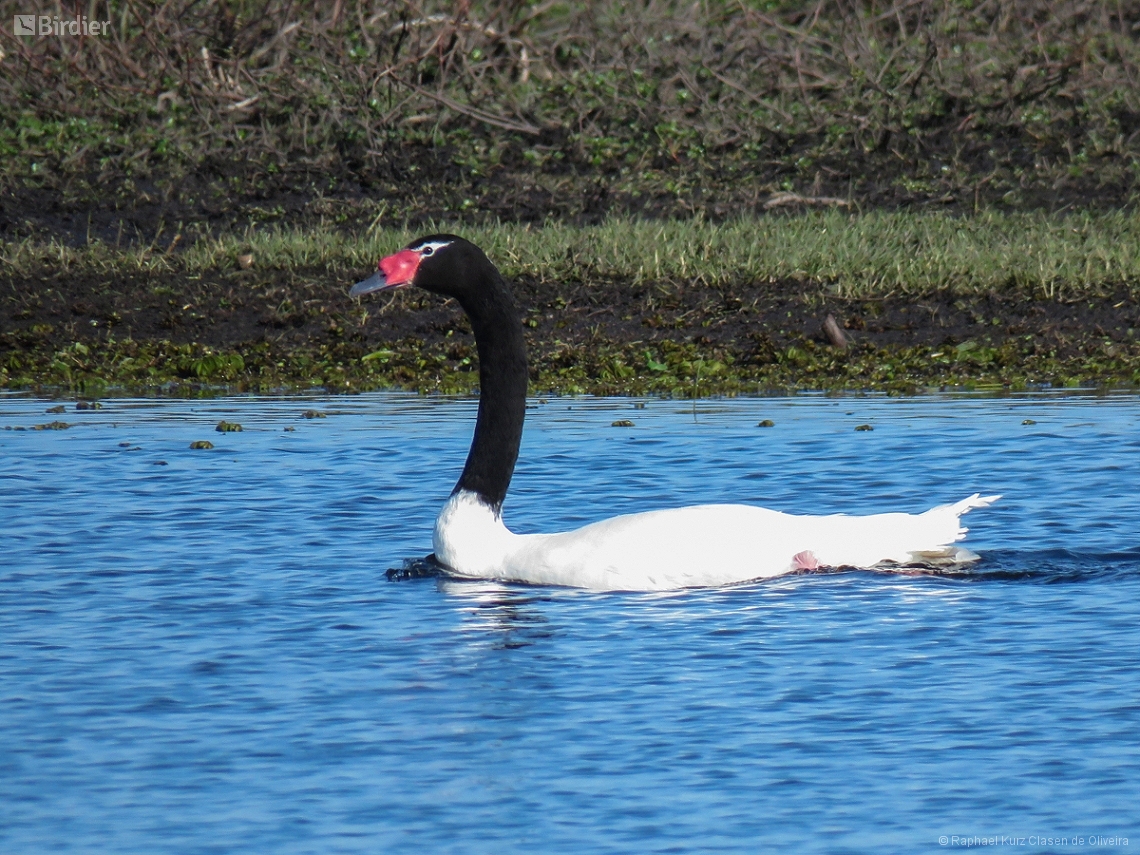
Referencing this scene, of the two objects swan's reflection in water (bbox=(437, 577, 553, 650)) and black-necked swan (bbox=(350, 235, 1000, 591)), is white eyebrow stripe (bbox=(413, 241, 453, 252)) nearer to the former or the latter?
black-necked swan (bbox=(350, 235, 1000, 591))

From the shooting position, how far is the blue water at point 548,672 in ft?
16.5

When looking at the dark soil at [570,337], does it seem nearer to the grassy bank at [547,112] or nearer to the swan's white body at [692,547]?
the grassy bank at [547,112]

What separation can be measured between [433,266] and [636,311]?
7760 millimetres

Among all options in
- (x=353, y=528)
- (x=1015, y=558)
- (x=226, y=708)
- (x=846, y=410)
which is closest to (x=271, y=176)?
(x=846, y=410)

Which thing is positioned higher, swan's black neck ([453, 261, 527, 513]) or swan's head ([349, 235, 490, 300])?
swan's head ([349, 235, 490, 300])

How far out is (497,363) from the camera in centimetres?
885

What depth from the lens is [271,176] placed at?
67.4ft

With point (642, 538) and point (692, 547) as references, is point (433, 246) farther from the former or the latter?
point (692, 547)

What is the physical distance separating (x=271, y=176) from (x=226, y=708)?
49.2ft

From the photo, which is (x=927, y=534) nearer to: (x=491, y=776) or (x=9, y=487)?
(x=491, y=776)

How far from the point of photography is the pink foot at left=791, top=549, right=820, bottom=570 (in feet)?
26.1
